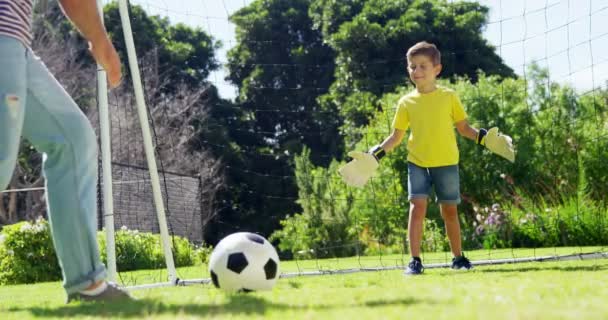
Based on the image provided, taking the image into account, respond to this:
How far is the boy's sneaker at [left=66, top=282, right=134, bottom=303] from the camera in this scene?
3492 millimetres

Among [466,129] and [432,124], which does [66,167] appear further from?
[466,129]

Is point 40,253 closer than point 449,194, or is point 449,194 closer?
point 449,194

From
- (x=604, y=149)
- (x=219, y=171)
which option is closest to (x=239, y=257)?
(x=604, y=149)

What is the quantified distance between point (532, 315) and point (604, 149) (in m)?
11.8

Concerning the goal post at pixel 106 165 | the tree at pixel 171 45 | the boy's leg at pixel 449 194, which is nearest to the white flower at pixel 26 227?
the goal post at pixel 106 165

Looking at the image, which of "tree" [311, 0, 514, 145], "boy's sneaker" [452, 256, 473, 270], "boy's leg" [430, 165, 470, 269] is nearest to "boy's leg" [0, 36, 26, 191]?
"boy's leg" [430, 165, 470, 269]

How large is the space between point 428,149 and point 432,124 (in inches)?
6.4

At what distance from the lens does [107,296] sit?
11.6 feet

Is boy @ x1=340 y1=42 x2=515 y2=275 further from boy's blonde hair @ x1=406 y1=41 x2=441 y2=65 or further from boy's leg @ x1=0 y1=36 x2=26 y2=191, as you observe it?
boy's leg @ x1=0 y1=36 x2=26 y2=191

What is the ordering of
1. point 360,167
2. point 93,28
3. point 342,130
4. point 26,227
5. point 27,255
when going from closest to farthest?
point 93,28 < point 360,167 < point 27,255 < point 26,227 < point 342,130

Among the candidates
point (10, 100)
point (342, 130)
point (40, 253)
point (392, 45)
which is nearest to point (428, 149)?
point (10, 100)

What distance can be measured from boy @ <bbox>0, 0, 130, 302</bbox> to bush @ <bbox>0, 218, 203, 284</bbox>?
633 centimetres

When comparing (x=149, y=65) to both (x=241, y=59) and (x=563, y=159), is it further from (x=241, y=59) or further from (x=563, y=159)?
(x=563, y=159)

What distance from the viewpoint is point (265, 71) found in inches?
866
